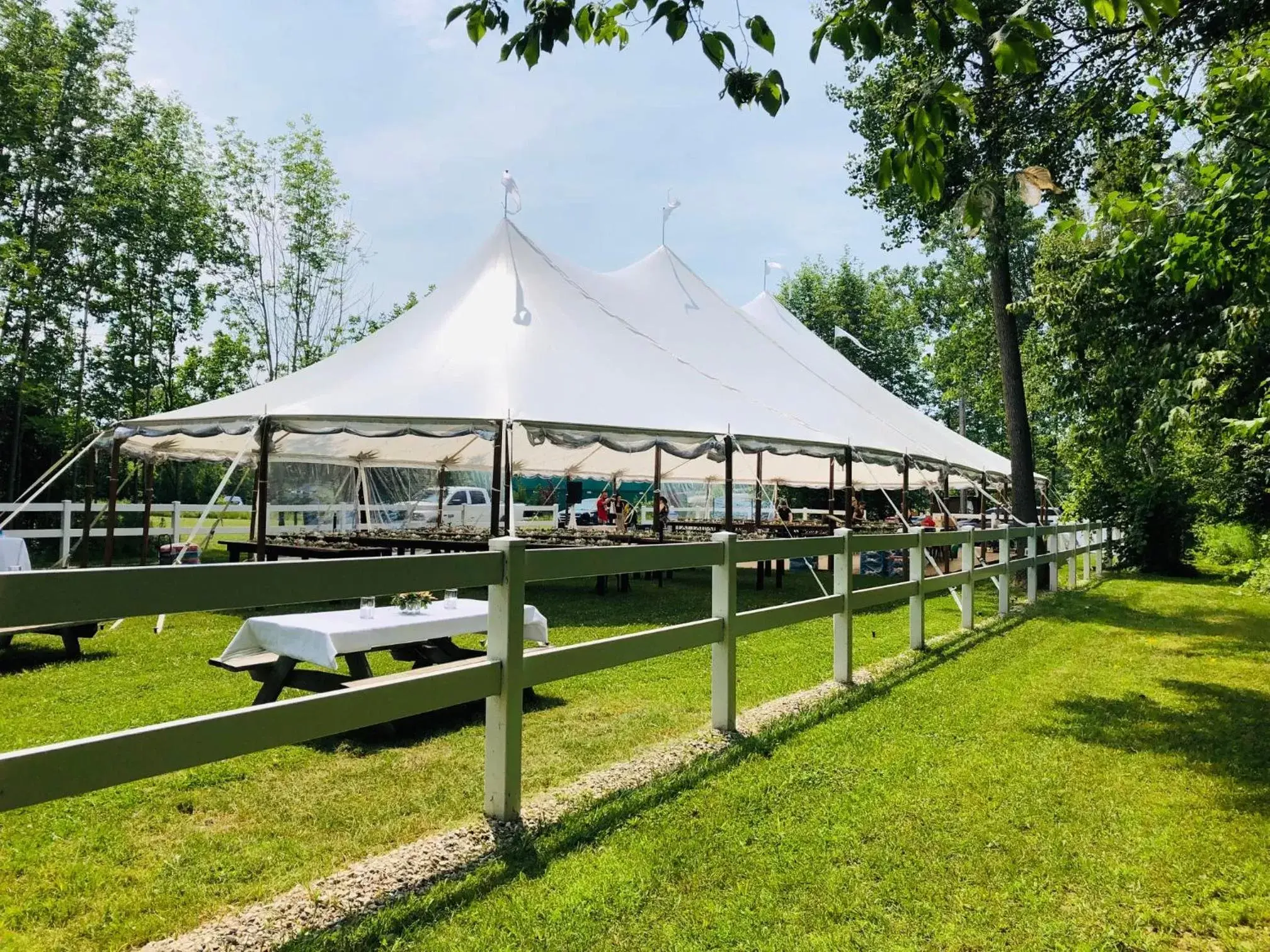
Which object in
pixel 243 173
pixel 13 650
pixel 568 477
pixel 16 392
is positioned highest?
pixel 243 173

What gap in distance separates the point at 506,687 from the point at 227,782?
1696 mm

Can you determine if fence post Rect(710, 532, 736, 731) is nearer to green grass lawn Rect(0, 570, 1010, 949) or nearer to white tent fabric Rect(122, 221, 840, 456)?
green grass lawn Rect(0, 570, 1010, 949)

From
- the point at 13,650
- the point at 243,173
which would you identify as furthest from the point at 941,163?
the point at 243,173

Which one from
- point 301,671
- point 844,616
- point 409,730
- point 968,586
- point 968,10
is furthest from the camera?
point 968,586

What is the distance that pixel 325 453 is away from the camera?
1477 centimetres

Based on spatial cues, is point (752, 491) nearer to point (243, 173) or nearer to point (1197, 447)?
point (1197, 447)

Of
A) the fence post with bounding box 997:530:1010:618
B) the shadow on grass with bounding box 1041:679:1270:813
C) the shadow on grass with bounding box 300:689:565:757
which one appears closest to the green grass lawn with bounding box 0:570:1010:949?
the shadow on grass with bounding box 300:689:565:757

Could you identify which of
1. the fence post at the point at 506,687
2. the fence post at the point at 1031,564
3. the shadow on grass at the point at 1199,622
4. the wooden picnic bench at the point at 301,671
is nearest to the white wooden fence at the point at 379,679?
the fence post at the point at 506,687

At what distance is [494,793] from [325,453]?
42.3 ft

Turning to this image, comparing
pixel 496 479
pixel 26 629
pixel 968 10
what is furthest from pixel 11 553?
pixel 968 10

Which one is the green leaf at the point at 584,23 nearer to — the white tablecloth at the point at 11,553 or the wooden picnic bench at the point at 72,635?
the wooden picnic bench at the point at 72,635

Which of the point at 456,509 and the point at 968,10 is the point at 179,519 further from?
the point at 968,10

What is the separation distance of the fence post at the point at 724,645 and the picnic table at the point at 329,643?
1250 millimetres

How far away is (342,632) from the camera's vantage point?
4.60m
